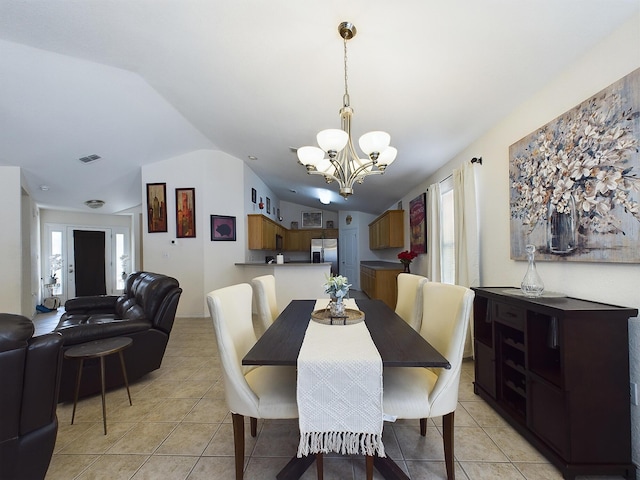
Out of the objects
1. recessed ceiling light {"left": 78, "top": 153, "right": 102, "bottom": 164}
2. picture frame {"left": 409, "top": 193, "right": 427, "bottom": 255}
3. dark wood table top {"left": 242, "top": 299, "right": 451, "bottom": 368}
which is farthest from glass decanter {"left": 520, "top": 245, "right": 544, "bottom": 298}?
recessed ceiling light {"left": 78, "top": 153, "right": 102, "bottom": 164}

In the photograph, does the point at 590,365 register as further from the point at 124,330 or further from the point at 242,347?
the point at 124,330

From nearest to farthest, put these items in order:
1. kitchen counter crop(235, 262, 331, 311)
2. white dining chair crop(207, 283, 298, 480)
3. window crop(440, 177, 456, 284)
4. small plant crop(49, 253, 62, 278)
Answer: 1. white dining chair crop(207, 283, 298, 480)
2. window crop(440, 177, 456, 284)
3. kitchen counter crop(235, 262, 331, 311)
4. small plant crop(49, 253, 62, 278)

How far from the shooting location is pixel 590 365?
1.44 metres

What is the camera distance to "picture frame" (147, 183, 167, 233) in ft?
16.6

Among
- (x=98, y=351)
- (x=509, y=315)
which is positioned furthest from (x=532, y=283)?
(x=98, y=351)

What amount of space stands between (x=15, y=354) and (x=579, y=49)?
10.7 feet

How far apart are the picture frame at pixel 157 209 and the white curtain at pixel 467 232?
4.91 m

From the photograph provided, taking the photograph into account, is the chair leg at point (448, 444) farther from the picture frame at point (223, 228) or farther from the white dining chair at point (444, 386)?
the picture frame at point (223, 228)

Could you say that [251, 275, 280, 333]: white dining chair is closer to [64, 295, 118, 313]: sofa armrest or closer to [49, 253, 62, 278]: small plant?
[64, 295, 118, 313]: sofa armrest

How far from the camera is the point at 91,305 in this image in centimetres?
348

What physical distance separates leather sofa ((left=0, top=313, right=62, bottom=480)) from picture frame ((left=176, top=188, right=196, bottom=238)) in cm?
404

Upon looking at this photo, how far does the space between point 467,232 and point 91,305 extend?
15.2ft

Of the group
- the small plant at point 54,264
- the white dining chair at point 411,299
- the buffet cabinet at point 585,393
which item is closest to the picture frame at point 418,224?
the white dining chair at point 411,299

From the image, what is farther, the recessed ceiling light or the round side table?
the recessed ceiling light
